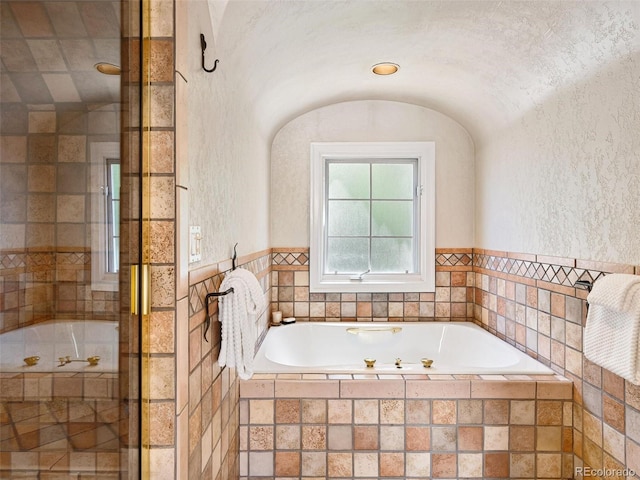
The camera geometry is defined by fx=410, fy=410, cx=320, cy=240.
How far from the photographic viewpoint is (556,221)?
81.8 inches

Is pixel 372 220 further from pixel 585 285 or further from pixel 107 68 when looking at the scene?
pixel 107 68

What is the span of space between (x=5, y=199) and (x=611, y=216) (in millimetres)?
1968

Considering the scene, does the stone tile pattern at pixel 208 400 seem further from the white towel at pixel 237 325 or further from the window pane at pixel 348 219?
the window pane at pixel 348 219

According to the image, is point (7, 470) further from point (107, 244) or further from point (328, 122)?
point (328, 122)

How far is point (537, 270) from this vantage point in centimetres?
225

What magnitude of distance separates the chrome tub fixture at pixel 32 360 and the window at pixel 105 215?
209mm

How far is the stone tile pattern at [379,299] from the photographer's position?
3.23m

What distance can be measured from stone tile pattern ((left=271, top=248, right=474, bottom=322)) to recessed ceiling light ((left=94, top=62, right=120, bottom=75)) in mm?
2315

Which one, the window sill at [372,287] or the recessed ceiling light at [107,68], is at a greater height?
the recessed ceiling light at [107,68]

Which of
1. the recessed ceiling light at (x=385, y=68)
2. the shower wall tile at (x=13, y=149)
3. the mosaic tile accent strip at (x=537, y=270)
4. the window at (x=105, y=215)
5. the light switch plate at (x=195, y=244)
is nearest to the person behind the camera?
the shower wall tile at (x=13, y=149)

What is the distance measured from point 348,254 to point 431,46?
166cm

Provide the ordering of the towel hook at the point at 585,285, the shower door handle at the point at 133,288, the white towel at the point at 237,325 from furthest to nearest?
the towel hook at the point at 585,285, the white towel at the point at 237,325, the shower door handle at the point at 133,288

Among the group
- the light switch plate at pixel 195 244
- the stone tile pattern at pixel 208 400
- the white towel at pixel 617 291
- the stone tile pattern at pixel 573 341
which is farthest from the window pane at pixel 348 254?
the light switch plate at pixel 195 244

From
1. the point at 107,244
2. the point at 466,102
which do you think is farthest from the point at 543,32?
the point at 107,244
